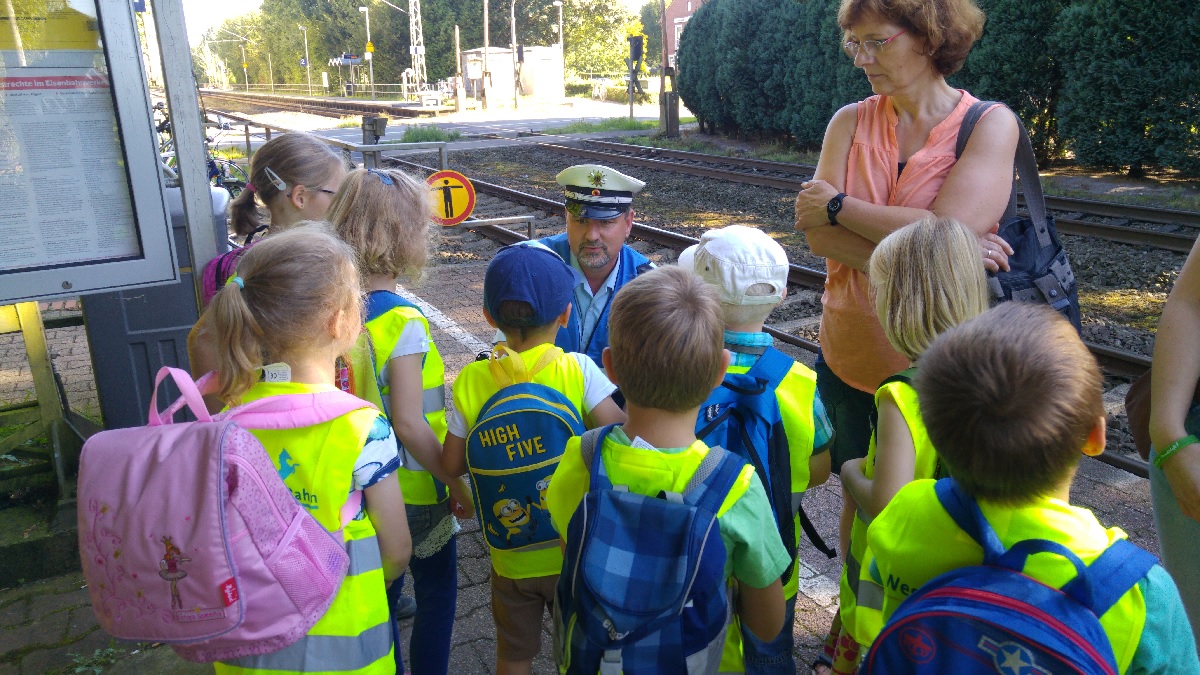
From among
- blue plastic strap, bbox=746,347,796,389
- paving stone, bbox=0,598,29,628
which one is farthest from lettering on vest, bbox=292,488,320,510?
paving stone, bbox=0,598,29,628

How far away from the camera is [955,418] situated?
1309mm

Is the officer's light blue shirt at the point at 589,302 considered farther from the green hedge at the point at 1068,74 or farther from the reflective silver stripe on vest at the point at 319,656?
the green hedge at the point at 1068,74

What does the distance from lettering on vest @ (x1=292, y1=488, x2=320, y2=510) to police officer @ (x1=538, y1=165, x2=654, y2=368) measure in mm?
1289

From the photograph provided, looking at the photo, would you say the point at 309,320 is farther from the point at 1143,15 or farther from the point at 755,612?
the point at 1143,15

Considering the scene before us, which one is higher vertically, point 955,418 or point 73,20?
point 73,20

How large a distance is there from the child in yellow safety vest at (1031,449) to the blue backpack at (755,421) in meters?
0.66

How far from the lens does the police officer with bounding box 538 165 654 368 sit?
2.96 m

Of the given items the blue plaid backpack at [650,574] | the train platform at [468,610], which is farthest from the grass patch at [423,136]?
the blue plaid backpack at [650,574]

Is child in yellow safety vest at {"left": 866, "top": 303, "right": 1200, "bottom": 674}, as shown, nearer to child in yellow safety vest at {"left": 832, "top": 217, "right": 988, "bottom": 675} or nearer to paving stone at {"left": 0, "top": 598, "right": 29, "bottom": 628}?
child in yellow safety vest at {"left": 832, "top": 217, "right": 988, "bottom": 675}

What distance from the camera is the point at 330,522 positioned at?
1.75 m

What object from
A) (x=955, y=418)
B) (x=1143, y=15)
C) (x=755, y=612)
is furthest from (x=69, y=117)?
(x=1143, y=15)

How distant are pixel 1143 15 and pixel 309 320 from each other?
15089mm

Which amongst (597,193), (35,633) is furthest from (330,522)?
(35,633)

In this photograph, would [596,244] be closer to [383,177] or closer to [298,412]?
[383,177]
